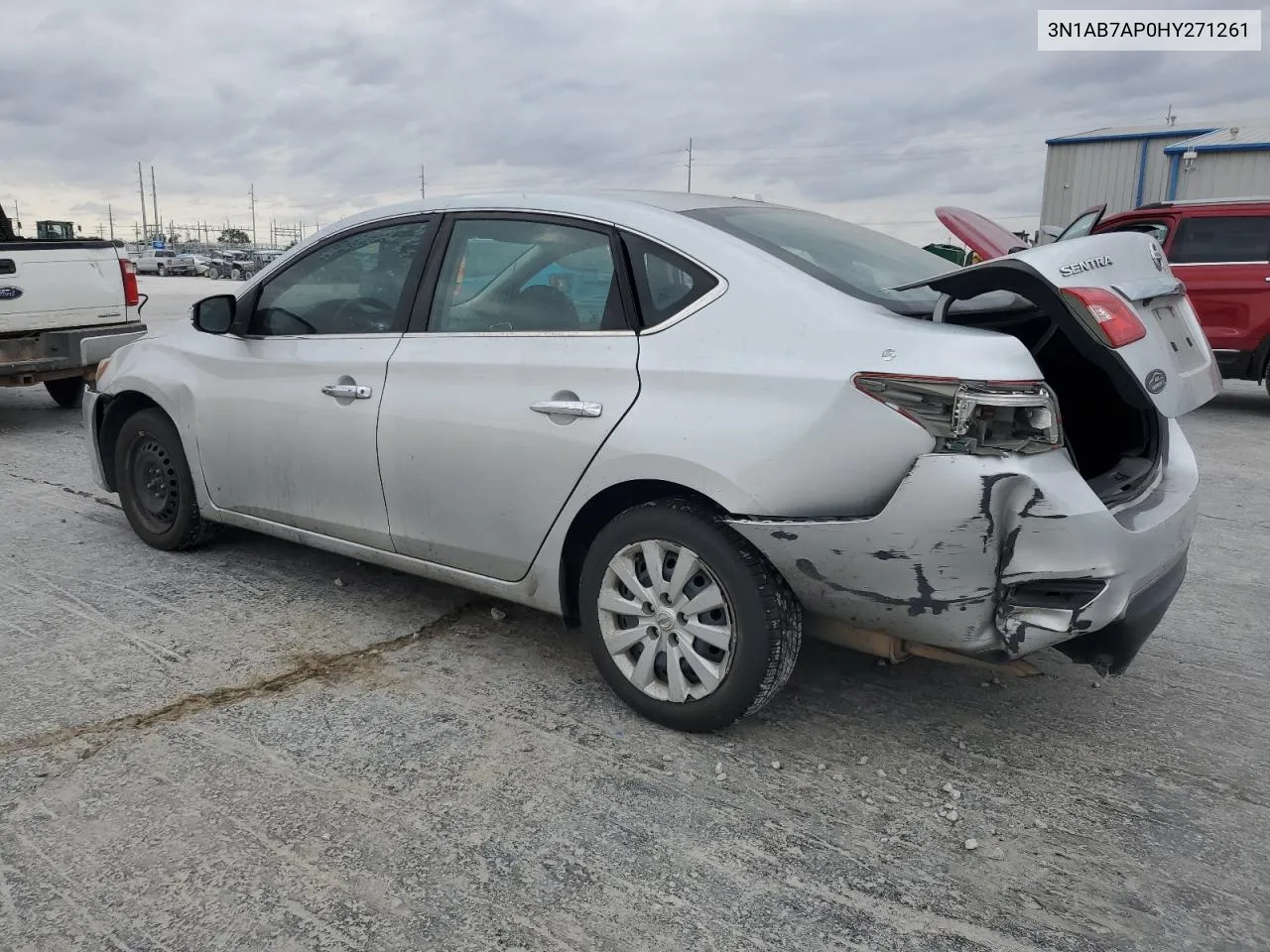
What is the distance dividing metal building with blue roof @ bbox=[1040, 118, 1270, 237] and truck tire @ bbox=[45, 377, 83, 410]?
21.5 m

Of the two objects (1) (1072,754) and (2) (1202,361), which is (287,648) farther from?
(2) (1202,361)

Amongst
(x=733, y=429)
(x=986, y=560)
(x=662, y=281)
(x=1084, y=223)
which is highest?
(x=1084, y=223)

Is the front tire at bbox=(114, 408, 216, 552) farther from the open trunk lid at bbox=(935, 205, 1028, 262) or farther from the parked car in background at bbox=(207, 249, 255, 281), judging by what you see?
the parked car in background at bbox=(207, 249, 255, 281)

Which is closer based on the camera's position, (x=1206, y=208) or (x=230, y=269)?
(x=1206, y=208)

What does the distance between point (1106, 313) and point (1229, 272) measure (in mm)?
8486

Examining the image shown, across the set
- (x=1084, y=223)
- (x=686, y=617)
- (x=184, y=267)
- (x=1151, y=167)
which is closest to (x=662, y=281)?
(x=686, y=617)

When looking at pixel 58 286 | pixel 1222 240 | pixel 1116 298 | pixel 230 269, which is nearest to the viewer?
pixel 1116 298

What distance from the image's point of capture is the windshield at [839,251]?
9.70ft

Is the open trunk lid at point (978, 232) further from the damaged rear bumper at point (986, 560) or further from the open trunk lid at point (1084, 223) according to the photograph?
the damaged rear bumper at point (986, 560)

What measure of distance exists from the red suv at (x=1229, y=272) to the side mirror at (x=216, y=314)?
810 centimetres

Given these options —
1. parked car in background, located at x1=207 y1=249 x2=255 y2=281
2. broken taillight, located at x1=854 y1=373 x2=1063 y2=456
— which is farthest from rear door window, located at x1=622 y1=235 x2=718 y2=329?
parked car in background, located at x1=207 y1=249 x2=255 y2=281

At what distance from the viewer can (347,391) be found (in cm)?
372

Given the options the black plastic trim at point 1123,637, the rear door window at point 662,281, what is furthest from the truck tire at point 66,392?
the black plastic trim at point 1123,637

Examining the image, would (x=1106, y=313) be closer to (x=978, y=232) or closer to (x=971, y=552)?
(x=971, y=552)
